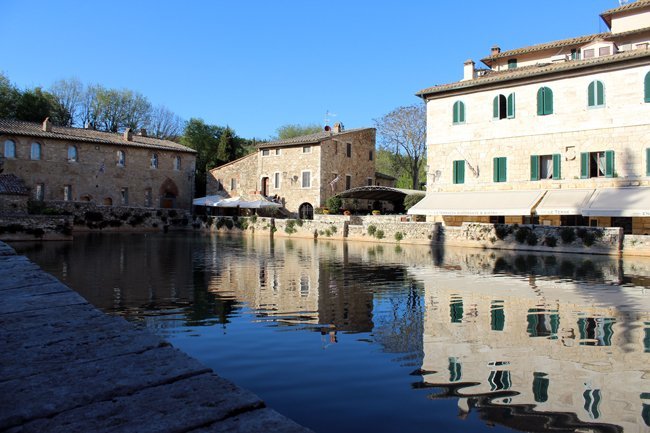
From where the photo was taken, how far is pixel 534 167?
80.0 feet

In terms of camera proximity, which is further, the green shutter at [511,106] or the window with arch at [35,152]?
the window with arch at [35,152]

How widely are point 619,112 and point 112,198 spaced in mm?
33279

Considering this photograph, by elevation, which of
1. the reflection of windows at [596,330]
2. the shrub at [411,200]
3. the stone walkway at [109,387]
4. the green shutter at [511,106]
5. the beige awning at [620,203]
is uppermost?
the green shutter at [511,106]

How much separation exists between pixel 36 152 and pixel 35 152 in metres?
0.07

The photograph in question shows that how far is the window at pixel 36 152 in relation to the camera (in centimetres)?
3550

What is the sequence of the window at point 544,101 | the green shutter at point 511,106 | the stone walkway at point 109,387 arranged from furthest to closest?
1. the green shutter at point 511,106
2. the window at point 544,101
3. the stone walkway at point 109,387

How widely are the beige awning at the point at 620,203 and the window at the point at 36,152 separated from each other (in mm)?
33497

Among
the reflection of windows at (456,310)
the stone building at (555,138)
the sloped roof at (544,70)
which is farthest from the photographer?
the stone building at (555,138)

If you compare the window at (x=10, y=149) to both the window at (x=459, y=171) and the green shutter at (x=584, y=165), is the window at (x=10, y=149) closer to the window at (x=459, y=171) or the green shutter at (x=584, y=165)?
the window at (x=459, y=171)

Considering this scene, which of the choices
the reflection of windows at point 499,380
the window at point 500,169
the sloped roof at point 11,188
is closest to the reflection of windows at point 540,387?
the reflection of windows at point 499,380

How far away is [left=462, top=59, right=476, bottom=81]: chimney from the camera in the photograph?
27062 mm

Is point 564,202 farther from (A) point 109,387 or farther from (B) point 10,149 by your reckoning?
(B) point 10,149

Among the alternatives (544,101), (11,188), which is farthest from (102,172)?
(544,101)

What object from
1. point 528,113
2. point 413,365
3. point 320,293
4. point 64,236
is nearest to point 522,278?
point 320,293
